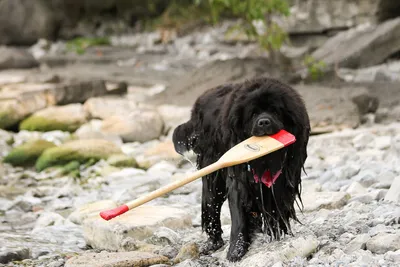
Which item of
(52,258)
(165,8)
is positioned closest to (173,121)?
(52,258)

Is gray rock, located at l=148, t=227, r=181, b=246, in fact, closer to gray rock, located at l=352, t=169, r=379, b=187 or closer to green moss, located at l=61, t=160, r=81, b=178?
gray rock, located at l=352, t=169, r=379, b=187

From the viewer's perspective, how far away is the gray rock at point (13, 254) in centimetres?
478

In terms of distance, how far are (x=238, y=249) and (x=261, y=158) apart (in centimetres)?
54

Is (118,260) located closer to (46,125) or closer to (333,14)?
(46,125)

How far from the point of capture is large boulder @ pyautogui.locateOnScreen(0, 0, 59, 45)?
770 inches

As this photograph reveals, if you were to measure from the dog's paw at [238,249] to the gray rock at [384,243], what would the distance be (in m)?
0.67

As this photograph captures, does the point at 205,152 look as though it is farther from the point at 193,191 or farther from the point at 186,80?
the point at 186,80

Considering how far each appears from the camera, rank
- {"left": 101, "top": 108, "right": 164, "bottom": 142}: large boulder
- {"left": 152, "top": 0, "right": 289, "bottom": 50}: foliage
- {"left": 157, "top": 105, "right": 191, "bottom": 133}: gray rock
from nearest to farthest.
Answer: {"left": 101, "top": 108, "right": 164, "bottom": 142}: large boulder
{"left": 157, "top": 105, "right": 191, "bottom": 133}: gray rock
{"left": 152, "top": 0, "right": 289, "bottom": 50}: foliage

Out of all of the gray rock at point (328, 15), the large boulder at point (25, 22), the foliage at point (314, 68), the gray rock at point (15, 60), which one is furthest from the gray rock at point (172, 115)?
the large boulder at point (25, 22)

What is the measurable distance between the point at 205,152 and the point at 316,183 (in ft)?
6.16

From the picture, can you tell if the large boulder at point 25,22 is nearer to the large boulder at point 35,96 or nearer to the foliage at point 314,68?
the large boulder at point 35,96

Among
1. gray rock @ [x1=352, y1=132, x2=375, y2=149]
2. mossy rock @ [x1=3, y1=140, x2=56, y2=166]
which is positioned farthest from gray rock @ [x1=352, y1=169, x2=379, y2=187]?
mossy rock @ [x1=3, y1=140, x2=56, y2=166]

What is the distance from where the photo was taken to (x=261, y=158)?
3986mm

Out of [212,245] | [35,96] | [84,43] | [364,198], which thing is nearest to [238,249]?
[212,245]
